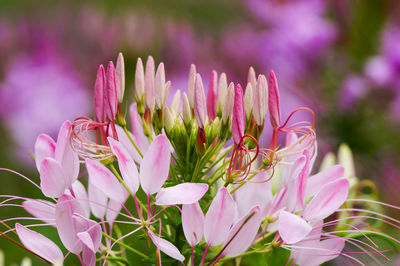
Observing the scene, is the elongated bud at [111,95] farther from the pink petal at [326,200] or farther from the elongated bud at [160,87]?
the pink petal at [326,200]

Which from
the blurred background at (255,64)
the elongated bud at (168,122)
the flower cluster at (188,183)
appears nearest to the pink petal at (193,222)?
the flower cluster at (188,183)

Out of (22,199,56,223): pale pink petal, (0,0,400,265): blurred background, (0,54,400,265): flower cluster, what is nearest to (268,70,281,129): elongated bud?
(0,54,400,265): flower cluster

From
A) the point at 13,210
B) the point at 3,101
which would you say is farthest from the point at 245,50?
the point at 13,210

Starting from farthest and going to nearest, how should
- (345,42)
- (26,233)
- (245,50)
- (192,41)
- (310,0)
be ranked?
1. (245,50)
2. (192,41)
3. (310,0)
4. (345,42)
5. (26,233)

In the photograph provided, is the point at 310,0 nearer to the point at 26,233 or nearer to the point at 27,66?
the point at 27,66

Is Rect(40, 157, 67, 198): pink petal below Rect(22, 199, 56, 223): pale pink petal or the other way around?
the other way around

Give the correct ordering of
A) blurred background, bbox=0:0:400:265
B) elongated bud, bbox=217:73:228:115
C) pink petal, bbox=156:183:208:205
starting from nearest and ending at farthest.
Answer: pink petal, bbox=156:183:208:205
elongated bud, bbox=217:73:228:115
blurred background, bbox=0:0:400:265

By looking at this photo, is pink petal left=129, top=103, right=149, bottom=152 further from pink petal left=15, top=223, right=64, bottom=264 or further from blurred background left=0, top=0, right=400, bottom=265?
blurred background left=0, top=0, right=400, bottom=265
